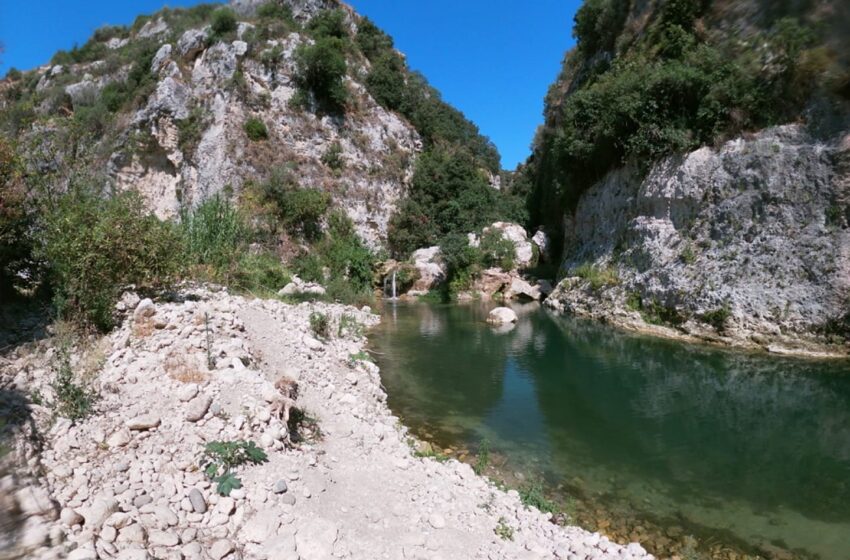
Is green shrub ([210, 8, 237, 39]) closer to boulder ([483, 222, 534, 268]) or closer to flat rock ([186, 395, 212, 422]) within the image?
boulder ([483, 222, 534, 268])

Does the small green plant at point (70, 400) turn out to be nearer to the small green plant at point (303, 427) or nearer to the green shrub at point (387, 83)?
the small green plant at point (303, 427)

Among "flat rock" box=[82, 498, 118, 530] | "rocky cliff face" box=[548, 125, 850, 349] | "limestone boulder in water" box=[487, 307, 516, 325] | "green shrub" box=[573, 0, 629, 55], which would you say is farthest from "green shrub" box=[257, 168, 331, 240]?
"flat rock" box=[82, 498, 118, 530]

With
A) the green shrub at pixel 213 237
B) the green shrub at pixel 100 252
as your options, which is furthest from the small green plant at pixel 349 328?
the green shrub at pixel 100 252

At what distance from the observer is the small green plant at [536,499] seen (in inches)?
230

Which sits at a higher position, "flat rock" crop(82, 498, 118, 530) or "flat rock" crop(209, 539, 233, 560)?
"flat rock" crop(82, 498, 118, 530)

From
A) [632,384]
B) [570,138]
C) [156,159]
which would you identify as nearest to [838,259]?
[632,384]

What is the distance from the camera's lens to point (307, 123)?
3303 cm

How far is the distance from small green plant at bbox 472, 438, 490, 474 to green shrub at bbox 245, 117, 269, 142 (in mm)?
29128

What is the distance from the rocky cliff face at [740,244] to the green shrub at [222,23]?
29423 mm

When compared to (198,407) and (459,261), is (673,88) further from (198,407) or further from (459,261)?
(198,407)

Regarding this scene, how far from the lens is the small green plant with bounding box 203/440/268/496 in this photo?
457cm

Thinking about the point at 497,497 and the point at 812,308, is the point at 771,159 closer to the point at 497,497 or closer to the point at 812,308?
the point at 812,308

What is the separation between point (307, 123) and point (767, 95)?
88.6ft

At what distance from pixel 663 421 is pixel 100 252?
11.1 meters
